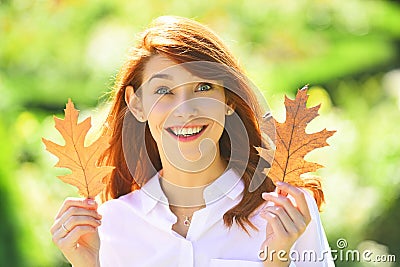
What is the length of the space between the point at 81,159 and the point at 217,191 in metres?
0.36

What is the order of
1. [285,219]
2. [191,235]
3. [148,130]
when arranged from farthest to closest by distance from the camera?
[148,130]
[191,235]
[285,219]

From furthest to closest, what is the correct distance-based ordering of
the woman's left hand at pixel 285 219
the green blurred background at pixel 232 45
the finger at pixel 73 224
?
the green blurred background at pixel 232 45, the finger at pixel 73 224, the woman's left hand at pixel 285 219

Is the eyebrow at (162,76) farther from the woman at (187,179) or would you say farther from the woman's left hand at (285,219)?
the woman's left hand at (285,219)

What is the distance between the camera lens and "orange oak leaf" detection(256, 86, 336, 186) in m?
2.36

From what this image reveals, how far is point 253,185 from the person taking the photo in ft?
8.43

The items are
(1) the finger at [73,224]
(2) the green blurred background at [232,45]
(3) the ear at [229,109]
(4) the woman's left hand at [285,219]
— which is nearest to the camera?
(4) the woman's left hand at [285,219]

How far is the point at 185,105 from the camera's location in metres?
2.45

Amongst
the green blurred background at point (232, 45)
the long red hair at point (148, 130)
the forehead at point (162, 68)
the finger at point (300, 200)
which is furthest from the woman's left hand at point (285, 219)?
the green blurred background at point (232, 45)

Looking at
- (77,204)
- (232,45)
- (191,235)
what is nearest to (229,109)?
(191,235)

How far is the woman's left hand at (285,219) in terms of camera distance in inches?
91.0

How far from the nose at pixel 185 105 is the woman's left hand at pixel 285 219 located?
27cm

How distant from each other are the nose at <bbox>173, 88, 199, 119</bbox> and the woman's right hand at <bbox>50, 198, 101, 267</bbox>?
30 cm

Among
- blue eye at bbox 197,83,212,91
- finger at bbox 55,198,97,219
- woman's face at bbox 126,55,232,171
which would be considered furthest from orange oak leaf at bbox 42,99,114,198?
blue eye at bbox 197,83,212,91

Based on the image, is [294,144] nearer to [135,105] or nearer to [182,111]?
[182,111]
